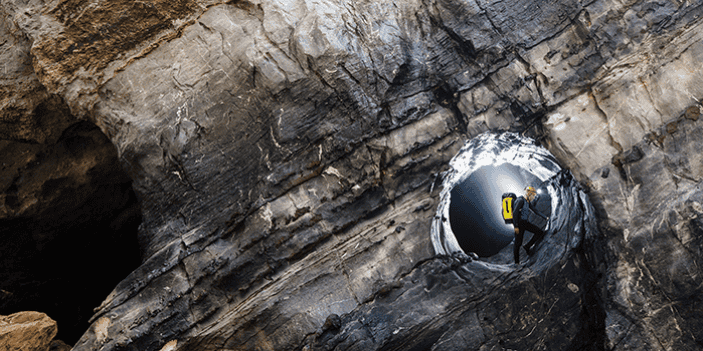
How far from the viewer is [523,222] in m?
4.04

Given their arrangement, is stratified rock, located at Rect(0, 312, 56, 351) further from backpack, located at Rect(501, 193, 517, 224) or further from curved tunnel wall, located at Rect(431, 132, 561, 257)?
backpack, located at Rect(501, 193, 517, 224)

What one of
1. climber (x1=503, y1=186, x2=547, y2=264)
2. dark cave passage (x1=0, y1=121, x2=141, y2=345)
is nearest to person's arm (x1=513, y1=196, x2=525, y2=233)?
climber (x1=503, y1=186, x2=547, y2=264)

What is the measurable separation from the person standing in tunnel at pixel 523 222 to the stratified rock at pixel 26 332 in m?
5.26

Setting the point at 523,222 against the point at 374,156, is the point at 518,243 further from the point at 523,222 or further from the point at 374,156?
the point at 374,156

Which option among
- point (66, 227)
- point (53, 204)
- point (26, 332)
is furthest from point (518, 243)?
point (66, 227)

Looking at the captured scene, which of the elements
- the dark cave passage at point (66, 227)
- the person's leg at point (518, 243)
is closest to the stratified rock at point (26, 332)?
the dark cave passage at point (66, 227)

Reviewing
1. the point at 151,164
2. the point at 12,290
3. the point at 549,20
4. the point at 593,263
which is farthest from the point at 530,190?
the point at 12,290

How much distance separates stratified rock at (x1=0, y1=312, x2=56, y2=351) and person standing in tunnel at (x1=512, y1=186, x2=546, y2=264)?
5263 mm

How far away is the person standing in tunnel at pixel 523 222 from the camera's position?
159 inches

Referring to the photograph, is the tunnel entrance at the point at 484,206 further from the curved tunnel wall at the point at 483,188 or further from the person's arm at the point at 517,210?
the person's arm at the point at 517,210

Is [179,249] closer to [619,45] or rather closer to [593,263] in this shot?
[593,263]

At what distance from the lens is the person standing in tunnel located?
404 centimetres

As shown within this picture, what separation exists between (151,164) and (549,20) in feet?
14.6

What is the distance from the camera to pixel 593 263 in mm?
3938
